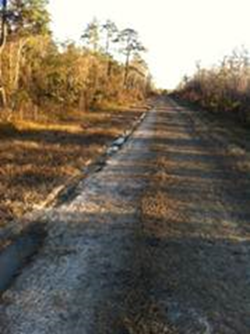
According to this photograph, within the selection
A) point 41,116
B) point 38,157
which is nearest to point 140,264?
point 38,157

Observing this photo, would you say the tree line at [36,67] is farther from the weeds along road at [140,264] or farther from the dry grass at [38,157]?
the weeds along road at [140,264]

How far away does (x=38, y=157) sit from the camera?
14.7 metres

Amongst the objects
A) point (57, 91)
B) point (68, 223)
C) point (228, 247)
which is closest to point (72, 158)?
point (68, 223)

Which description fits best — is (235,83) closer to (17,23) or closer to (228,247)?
(17,23)

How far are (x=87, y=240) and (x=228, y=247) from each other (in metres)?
1.77

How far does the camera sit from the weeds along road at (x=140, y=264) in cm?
549

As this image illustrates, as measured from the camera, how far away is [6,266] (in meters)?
6.92

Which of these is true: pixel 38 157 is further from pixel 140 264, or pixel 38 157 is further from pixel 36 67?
pixel 36 67

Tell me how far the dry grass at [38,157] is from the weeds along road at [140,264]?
0.65m

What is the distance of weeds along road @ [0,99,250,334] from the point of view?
5488mm

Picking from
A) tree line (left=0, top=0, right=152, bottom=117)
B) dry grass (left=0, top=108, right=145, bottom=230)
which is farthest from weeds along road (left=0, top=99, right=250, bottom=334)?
tree line (left=0, top=0, right=152, bottom=117)

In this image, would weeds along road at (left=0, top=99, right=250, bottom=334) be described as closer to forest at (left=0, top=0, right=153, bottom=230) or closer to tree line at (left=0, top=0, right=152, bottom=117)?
forest at (left=0, top=0, right=153, bottom=230)

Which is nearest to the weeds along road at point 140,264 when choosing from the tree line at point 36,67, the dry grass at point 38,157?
the dry grass at point 38,157

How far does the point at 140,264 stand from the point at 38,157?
8101mm
